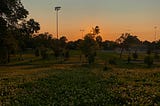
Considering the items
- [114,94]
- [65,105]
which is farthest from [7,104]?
[114,94]

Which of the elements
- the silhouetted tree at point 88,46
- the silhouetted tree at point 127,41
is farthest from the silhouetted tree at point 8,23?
the silhouetted tree at point 127,41

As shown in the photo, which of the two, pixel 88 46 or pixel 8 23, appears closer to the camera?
pixel 8 23

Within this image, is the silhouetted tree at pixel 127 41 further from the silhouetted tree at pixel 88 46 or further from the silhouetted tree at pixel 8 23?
the silhouetted tree at pixel 8 23

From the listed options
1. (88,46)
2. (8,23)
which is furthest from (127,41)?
(8,23)

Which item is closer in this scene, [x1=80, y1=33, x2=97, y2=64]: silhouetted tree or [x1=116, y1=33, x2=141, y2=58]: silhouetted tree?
[x1=80, y1=33, x2=97, y2=64]: silhouetted tree

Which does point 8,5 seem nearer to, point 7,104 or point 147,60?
point 147,60

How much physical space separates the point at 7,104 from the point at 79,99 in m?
3.81

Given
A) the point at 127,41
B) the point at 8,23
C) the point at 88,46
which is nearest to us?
the point at 8,23

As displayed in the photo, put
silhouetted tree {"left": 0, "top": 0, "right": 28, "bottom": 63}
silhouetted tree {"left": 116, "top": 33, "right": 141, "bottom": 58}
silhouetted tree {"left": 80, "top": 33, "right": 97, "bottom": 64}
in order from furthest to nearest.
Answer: silhouetted tree {"left": 116, "top": 33, "right": 141, "bottom": 58}
silhouetted tree {"left": 80, "top": 33, "right": 97, "bottom": 64}
silhouetted tree {"left": 0, "top": 0, "right": 28, "bottom": 63}

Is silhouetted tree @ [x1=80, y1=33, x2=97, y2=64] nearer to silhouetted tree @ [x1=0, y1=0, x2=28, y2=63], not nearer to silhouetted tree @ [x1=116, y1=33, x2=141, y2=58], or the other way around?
silhouetted tree @ [x1=0, y1=0, x2=28, y2=63]

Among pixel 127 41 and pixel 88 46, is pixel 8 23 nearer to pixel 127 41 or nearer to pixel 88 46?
pixel 88 46

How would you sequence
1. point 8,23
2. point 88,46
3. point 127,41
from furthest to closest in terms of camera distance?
point 127,41 < point 88,46 < point 8,23

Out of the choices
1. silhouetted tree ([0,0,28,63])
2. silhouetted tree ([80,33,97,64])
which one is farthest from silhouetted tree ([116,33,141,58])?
silhouetted tree ([0,0,28,63])

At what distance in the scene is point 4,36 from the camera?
83.3 meters
